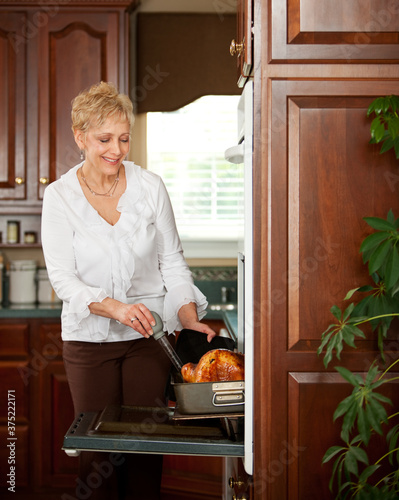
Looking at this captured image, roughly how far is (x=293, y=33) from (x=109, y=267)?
913 millimetres

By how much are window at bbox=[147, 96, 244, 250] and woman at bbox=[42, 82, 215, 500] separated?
162cm

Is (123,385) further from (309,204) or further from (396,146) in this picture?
(396,146)

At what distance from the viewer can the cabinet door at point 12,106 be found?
3.17m

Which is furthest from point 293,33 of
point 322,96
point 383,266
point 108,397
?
point 108,397

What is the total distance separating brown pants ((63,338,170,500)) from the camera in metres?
1.91

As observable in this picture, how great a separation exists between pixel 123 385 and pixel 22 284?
1564mm

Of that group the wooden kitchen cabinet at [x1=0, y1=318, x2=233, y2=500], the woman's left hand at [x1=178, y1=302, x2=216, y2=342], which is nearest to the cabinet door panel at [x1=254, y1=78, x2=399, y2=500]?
the woman's left hand at [x1=178, y1=302, x2=216, y2=342]

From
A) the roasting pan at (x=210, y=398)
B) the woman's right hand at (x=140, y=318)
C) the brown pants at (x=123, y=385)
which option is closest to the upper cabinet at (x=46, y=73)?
the brown pants at (x=123, y=385)

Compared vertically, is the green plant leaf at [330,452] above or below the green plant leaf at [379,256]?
below

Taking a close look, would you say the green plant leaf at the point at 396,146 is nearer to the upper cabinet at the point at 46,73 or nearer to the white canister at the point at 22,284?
the upper cabinet at the point at 46,73

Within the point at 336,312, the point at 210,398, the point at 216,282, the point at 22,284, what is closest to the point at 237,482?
the point at 210,398

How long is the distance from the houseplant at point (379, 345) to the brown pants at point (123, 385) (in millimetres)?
701

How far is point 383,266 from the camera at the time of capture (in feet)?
4.31

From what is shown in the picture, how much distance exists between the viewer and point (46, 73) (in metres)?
3.15
